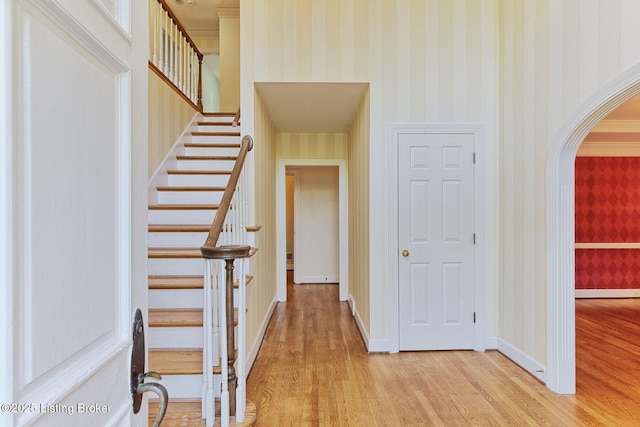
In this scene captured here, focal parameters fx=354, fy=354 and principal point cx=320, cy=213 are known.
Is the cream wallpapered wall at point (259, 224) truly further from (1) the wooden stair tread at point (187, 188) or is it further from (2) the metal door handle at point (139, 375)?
(2) the metal door handle at point (139, 375)

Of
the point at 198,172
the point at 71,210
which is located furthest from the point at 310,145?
the point at 71,210

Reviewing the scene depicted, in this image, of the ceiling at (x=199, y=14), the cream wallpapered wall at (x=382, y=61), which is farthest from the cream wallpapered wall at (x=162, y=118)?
the ceiling at (x=199, y=14)

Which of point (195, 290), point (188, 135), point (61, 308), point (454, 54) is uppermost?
point (454, 54)

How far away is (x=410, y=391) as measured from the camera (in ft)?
8.45

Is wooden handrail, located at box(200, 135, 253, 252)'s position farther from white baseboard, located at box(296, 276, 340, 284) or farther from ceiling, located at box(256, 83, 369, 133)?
white baseboard, located at box(296, 276, 340, 284)

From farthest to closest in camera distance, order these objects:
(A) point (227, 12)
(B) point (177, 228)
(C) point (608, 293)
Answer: (A) point (227, 12) → (C) point (608, 293) → (B) point (177, 228)

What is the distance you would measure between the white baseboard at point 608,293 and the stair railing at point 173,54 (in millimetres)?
6260

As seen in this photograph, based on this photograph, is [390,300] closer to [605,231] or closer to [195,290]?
→ [195,290]

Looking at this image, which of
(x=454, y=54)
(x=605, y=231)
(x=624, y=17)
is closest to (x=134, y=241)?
(x=624, y=17)

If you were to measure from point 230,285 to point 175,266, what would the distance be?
1.06 metres

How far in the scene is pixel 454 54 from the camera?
10.9ft

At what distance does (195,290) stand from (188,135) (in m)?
2.30

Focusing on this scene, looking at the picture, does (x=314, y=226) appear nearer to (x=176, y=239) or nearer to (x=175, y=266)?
(x=176, y=239)

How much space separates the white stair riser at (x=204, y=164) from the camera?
3.87 metres
